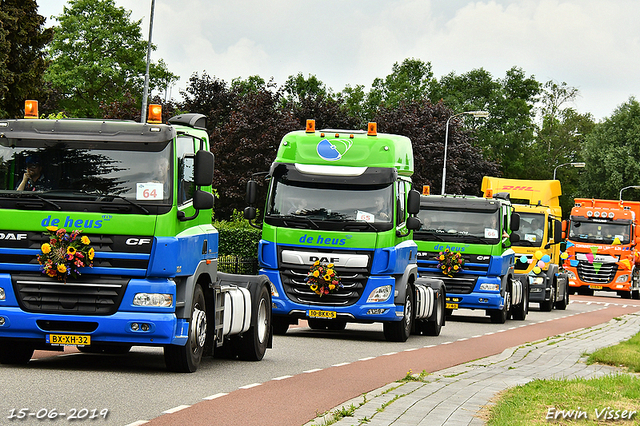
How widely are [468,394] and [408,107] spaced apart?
54654mm

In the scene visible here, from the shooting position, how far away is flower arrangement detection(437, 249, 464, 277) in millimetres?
23844

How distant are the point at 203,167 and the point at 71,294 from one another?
1977mm

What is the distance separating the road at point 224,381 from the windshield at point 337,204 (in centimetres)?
210

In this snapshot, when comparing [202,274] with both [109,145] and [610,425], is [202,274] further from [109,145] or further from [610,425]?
[610,425]

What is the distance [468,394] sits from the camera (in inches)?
399

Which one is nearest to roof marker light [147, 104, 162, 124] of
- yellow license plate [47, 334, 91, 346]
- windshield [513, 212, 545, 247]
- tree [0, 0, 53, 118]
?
yellow license plate [47, 334, 91, 346]

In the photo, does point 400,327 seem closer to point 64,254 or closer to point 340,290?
point 340,290

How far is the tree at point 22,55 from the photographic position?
3772 cm

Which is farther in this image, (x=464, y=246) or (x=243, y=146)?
(x=243, y=146)

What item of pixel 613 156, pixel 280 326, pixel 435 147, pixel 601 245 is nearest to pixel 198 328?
pixel 280 326

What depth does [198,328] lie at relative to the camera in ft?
38.2

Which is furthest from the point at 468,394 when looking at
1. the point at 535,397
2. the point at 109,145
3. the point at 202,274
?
the point at 109,145

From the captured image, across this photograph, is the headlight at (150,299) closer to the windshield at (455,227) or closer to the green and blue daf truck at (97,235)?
the green and blue daf truck at (97,235)

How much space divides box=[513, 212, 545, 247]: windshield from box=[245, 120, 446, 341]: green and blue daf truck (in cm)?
1325
